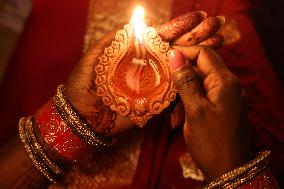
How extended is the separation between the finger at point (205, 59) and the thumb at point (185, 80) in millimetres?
32

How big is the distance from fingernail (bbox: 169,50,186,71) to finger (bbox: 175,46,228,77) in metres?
0.03

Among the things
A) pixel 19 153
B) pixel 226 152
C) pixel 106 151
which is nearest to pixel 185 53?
pixel 226 152

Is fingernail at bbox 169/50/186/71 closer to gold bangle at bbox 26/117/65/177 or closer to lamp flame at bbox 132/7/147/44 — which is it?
lamp flame at bbox 132/7/147/44

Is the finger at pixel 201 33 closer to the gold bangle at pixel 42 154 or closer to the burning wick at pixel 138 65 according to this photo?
the burning wick at pixel 138 65

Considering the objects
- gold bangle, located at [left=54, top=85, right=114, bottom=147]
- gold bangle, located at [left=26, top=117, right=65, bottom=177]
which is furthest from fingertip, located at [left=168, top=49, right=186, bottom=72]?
gold bangle, located at [left=26, top=117, right=65, bottom=177]

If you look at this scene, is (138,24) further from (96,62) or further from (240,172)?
(240,172)

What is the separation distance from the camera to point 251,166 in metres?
1.05

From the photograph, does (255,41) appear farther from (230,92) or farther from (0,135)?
(0,135)

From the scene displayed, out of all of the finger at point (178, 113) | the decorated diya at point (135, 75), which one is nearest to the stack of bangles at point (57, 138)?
the decorated diya at point (135, 75)

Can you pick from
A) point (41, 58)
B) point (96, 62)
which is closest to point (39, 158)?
point (96, 62)

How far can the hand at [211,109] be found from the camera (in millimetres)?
1053

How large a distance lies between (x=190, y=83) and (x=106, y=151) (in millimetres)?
459

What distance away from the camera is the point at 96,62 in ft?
3.83

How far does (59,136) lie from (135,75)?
0.28m
